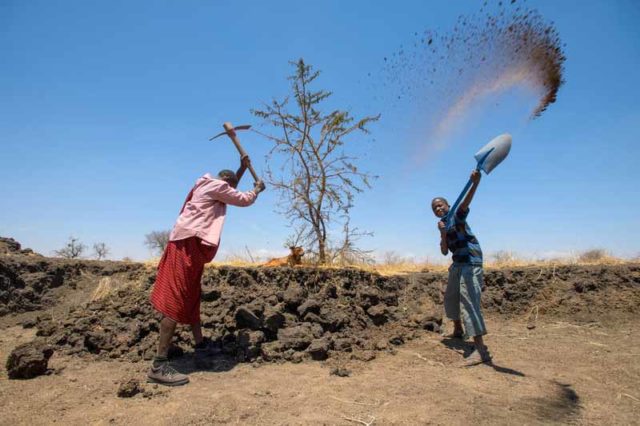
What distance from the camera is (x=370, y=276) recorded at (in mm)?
6344

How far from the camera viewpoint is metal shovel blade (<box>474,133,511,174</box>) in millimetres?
4234

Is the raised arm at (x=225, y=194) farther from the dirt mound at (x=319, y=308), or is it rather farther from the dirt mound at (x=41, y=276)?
the dirt mound at (x=41, y=276)

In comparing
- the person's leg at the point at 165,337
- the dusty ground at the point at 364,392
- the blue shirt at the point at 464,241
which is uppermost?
the blue shirt at the point at 464,241

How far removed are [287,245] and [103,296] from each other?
271 cm

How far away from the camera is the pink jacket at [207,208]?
152 inches

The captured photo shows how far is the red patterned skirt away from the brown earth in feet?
2.04

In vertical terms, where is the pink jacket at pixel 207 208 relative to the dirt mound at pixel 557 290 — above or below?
above

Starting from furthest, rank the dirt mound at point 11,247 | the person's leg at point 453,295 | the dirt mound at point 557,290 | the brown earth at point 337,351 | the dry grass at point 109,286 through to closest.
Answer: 1. the dirt mound at point 11,247
2. the dirt mound at point 557,290
3. the dry grass at point 109,286
4. the person's leg at point 453,295
5. the brown earth at point 337,351

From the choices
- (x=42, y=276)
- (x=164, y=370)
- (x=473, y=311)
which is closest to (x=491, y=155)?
(x=473, y=311)

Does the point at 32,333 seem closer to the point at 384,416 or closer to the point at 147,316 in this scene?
the point at 147,316

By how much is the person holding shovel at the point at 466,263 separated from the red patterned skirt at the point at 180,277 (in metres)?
2.48

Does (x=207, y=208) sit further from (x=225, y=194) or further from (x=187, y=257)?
(x=187, y=257)

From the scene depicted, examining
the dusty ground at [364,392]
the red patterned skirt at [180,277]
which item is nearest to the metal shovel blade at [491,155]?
the dusty ground at [364,392]

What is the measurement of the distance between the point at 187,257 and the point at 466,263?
2.87 metres
